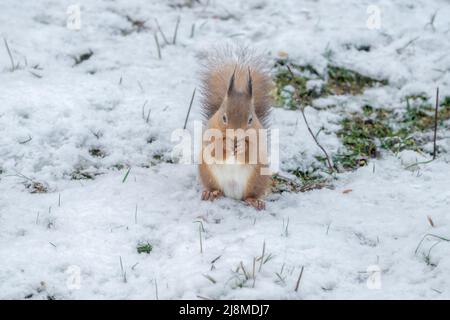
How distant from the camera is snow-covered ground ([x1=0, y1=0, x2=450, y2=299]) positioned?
2461 millimetres

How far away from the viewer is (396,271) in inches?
99.9

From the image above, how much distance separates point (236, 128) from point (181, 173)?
716 mm

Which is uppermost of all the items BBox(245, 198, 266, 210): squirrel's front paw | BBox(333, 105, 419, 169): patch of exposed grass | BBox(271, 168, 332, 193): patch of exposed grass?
BBox(333, 105, 419, 169): patch of exposed grass

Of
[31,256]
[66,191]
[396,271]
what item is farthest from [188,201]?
[396,271]

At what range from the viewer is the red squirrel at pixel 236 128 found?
271 cm

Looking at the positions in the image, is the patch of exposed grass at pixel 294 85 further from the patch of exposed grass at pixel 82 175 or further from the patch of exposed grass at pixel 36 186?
the patch of exposed grass at pixel 36 186

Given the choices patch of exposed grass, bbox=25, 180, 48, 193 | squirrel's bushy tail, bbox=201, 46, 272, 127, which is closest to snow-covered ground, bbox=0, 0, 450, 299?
patch of exposed grass, bbox=25, 180, 48, 193

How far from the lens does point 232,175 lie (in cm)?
298

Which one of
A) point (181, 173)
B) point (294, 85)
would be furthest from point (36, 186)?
point (294, 85)

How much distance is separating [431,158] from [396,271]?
119 centimetres

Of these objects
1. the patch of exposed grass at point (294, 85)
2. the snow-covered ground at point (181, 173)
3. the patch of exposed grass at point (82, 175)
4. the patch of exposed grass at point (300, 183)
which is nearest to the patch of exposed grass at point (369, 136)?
the snow-covered ground at point (181, 173)

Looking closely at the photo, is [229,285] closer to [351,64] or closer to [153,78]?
[153,78]

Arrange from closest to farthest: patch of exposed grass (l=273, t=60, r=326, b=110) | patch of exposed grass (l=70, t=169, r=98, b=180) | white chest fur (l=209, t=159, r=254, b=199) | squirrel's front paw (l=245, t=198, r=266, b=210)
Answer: white chest fur (l=209, t=159, r=254, b=199) → squirrel's front paw (l=245, t=198, r=266, b=210) → patch of exposed grass (l=70, t=169, r=98, b=180) → patch of exposed grass (l=273, t=60, r=326, b=110)

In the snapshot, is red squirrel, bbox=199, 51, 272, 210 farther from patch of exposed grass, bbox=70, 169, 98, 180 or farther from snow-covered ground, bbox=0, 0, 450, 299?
patch of exposed grass, bbox=70, 169, 98, 180
